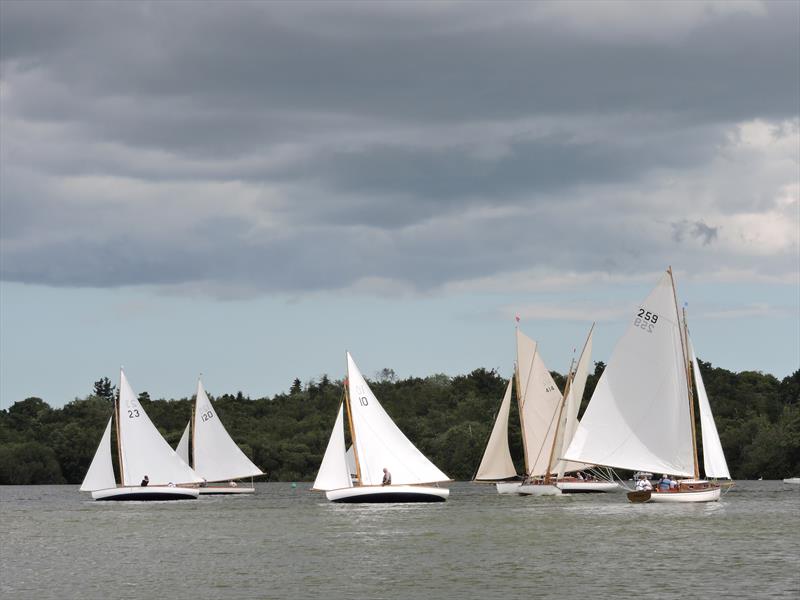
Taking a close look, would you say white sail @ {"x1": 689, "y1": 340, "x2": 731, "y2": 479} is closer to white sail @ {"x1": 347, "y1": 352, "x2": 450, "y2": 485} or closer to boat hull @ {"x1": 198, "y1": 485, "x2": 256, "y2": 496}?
white sail @ {"x1": 347, "y1": 352, "x2": 450, "y2": 485}

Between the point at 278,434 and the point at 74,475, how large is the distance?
2309 centimetres

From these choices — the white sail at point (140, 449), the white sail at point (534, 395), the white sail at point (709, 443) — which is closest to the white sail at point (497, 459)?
the white sail at point (534, 395)

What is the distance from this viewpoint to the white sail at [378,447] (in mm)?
87000

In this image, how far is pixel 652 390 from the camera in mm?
82188

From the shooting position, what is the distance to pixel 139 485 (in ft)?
334

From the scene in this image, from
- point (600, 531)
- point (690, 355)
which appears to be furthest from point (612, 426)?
point (600, 531)

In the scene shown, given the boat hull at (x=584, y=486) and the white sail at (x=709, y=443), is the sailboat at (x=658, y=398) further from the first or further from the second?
the boat hull at (x=584, y=486)

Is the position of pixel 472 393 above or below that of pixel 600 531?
above

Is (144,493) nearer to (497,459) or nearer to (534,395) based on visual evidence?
(497,459)

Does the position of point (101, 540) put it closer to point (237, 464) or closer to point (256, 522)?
point (256, 522)

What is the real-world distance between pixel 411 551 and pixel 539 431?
52.6 meters

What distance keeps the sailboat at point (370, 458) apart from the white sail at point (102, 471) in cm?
1910

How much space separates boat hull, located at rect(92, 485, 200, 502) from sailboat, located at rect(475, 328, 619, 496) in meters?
22.2

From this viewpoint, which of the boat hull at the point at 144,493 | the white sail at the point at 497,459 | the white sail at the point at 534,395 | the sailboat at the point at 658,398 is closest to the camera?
the sailboat at the point at 658,398
